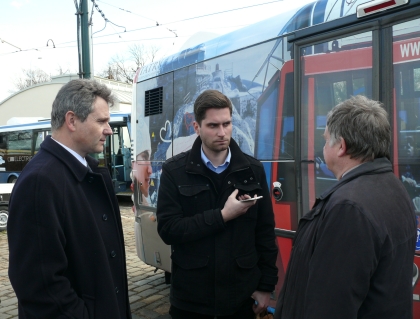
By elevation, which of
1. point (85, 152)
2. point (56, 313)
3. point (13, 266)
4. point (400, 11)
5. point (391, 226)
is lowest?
point (56, 313)

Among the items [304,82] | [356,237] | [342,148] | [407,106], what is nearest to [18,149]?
[304,82]

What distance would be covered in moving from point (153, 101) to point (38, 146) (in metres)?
14.2

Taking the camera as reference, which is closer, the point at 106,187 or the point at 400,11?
the point at 106,187

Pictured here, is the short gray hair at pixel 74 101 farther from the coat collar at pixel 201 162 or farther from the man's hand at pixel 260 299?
the man's hand at pixel 260 299

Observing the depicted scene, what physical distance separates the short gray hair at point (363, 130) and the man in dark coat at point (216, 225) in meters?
0.79

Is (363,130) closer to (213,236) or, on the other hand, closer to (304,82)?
(213,236)

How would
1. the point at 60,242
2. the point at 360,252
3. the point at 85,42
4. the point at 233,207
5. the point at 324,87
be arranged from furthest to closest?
the point at 85,42 < the point at 324,87 < the point at 233,207 < the point at 60,242 < the point at 360,252

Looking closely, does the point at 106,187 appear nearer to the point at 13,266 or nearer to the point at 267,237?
the point at 13,266

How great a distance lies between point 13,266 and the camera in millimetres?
1813

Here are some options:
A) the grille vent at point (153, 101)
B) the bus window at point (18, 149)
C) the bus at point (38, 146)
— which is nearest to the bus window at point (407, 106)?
the grille vent at point (153, 101)

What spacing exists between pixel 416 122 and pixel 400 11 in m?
0.69

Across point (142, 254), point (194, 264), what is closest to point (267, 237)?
point (194, 264)

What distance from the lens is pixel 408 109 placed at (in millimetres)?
2596

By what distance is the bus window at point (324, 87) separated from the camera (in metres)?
2.83
